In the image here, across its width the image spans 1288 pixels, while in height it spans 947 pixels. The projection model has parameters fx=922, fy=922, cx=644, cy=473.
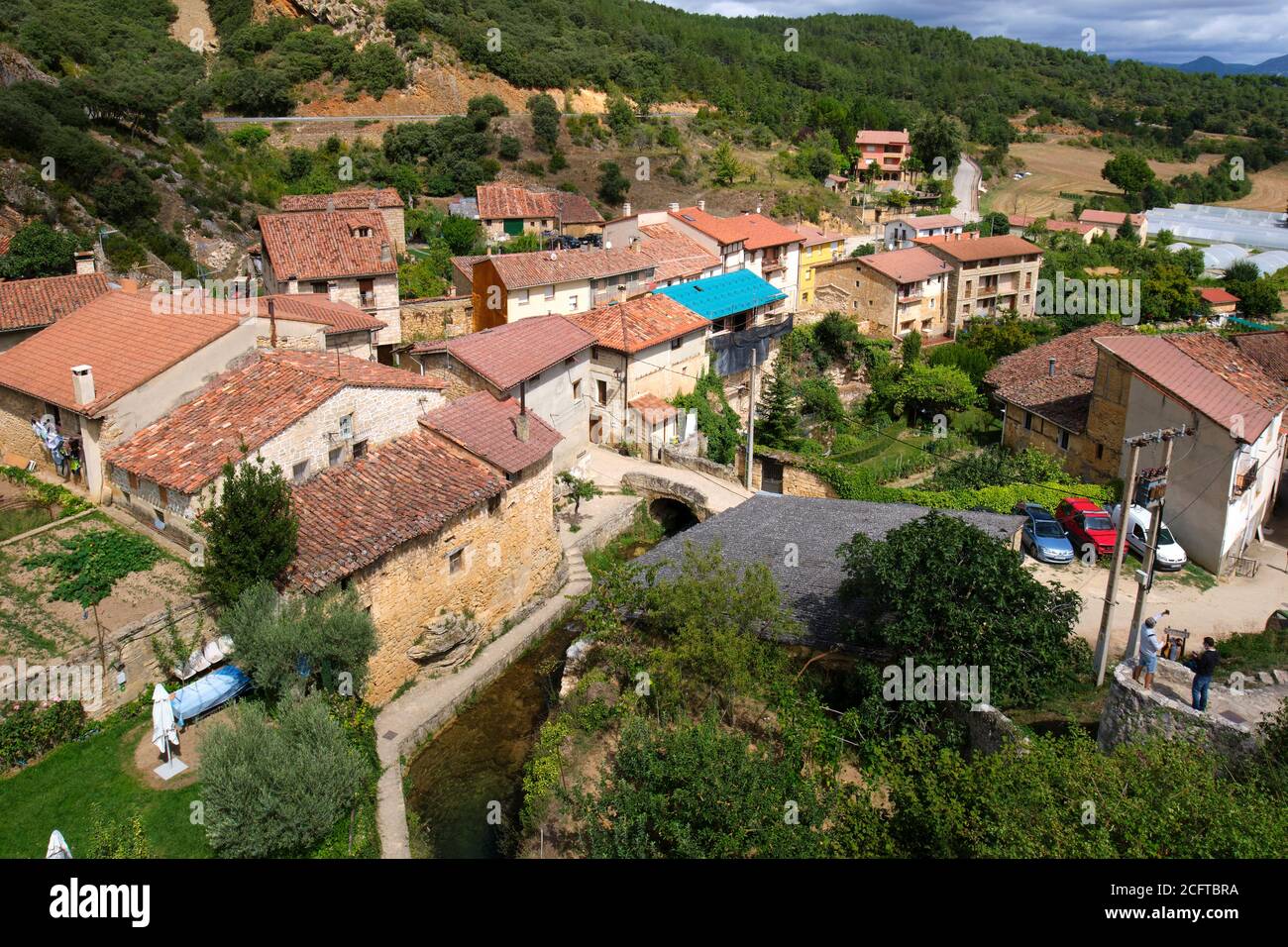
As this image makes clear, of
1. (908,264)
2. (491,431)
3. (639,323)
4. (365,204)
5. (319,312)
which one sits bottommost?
(491,431)

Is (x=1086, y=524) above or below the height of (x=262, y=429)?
below

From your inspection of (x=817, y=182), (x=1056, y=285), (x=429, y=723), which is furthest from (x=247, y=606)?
(x=817, y=182)

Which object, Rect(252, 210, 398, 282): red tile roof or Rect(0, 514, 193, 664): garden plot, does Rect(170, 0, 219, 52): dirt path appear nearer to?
Rect(252, 210, 398, 282): red tile roof

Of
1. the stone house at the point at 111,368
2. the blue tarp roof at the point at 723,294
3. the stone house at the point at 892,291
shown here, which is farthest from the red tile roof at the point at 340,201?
the stone house at the point at 892,291

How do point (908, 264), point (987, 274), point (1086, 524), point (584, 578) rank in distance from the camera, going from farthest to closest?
point (987, 274) < point (908, 264) < point (1086, 524) < point (584, 578)

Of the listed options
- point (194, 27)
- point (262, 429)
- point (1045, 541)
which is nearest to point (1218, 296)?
point (1045, 541)

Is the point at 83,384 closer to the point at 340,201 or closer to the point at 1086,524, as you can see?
the point at 1086,524

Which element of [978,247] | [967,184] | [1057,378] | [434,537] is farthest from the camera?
[967,184]

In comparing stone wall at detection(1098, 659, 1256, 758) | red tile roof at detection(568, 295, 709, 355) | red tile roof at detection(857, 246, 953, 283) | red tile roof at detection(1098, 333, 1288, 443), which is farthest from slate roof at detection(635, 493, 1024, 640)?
red tile roof at detection(857, 246, 953, 283)
